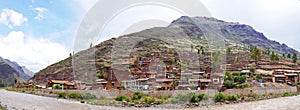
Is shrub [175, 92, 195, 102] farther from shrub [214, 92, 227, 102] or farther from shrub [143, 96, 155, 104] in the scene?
shrub [143, 96, 155, 104]

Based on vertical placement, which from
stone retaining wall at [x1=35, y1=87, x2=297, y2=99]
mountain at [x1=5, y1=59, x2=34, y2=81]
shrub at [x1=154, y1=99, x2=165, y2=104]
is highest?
mountain at [x1=5, y1=59, x2=34, y2=81]

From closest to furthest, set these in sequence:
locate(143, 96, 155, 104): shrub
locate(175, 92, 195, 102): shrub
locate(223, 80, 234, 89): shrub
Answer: locate(175, 92, 195, 102): shrub < locate(143, 96, 155, 104): shrub < locate(223, 80, 234, 89): shrub

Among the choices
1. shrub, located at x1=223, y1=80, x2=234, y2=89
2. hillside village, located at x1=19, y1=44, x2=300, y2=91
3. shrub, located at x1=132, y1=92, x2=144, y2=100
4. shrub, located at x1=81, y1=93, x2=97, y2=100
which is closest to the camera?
shrub, located at x1=132, y1=92, x2=144, y2=100

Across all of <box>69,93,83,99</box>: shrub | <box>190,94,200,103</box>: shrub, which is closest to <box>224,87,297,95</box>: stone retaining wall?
<box>190,94,200,103</box>: shrub

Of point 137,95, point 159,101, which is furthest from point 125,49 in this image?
point 159,101

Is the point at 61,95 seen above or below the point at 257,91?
below

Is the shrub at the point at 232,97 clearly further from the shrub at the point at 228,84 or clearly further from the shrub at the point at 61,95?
the shrub at the point at 61,95

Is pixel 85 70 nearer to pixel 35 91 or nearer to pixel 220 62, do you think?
pixel 35 91

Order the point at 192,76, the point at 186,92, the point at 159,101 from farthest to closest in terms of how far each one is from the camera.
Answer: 1. the point at 192,76
2. the point at 186,92
3. the point at 159,101

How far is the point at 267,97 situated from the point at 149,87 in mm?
9792

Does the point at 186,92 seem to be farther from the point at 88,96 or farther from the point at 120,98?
the point at 88,96

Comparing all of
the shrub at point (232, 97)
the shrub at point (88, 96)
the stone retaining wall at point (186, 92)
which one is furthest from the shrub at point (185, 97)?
the shrub at point (88, 96)

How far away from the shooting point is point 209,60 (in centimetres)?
3862

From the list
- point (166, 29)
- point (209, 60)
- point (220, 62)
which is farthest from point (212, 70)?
point (166, 29)
